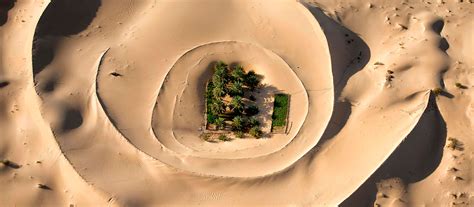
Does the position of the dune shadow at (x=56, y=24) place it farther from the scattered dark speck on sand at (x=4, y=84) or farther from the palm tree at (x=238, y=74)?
the palm tree at (x=238, y=74)

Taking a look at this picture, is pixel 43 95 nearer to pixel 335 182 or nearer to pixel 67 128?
pixel 67 128

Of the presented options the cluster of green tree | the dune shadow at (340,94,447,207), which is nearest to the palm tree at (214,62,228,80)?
the cluster of green tree

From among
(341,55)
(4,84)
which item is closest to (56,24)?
(4,84)

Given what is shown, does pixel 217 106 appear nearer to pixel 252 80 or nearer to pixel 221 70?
pixel 221 70

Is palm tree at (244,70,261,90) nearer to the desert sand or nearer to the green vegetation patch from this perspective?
the desert sand

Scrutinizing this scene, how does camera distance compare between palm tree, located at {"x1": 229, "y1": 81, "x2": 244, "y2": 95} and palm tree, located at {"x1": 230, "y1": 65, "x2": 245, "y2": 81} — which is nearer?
palm tree, located at {"x1": 229, "y1": 81, "x2": 244, "y2": 95}
